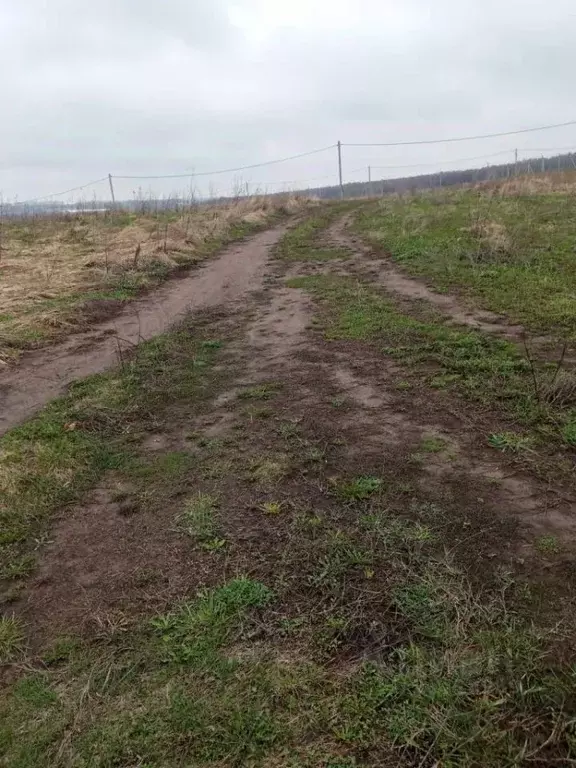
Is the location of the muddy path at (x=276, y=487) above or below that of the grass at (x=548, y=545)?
above

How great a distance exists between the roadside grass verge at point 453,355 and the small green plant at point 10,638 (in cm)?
298

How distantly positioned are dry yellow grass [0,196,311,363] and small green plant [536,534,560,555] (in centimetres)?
516

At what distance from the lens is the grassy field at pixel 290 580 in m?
1.72

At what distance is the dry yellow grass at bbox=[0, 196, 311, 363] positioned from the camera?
6895mm

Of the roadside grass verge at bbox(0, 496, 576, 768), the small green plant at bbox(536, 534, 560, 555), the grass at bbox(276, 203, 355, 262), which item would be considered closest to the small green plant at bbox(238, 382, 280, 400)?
the roadside grass verge at bbox(0, 496, 576, 768)

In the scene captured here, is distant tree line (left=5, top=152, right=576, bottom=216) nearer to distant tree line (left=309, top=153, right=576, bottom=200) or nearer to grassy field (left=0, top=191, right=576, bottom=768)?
distant tree line (left=309, top=153, right=576, bottom=200)

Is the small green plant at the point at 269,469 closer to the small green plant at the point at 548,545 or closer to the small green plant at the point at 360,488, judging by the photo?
the small green plant at the point at 360,488

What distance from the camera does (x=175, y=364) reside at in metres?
5.23

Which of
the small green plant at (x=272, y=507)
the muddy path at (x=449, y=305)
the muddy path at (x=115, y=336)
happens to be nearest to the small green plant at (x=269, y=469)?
the small green plant at (x=272, y=507)

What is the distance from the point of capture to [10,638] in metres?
2.16

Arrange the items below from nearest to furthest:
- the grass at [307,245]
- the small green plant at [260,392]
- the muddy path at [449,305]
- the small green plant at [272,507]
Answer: the small green plant at [272,507] < the small green plant at [260,392] < the muddy path at [449,305] < the grass at [307,245]

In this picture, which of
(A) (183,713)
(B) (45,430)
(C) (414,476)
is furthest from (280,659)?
(B) (45,430)

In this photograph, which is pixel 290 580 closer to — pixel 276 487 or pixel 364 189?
pixel 276 487

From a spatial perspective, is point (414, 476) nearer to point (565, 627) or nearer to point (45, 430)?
point (565, 627)
